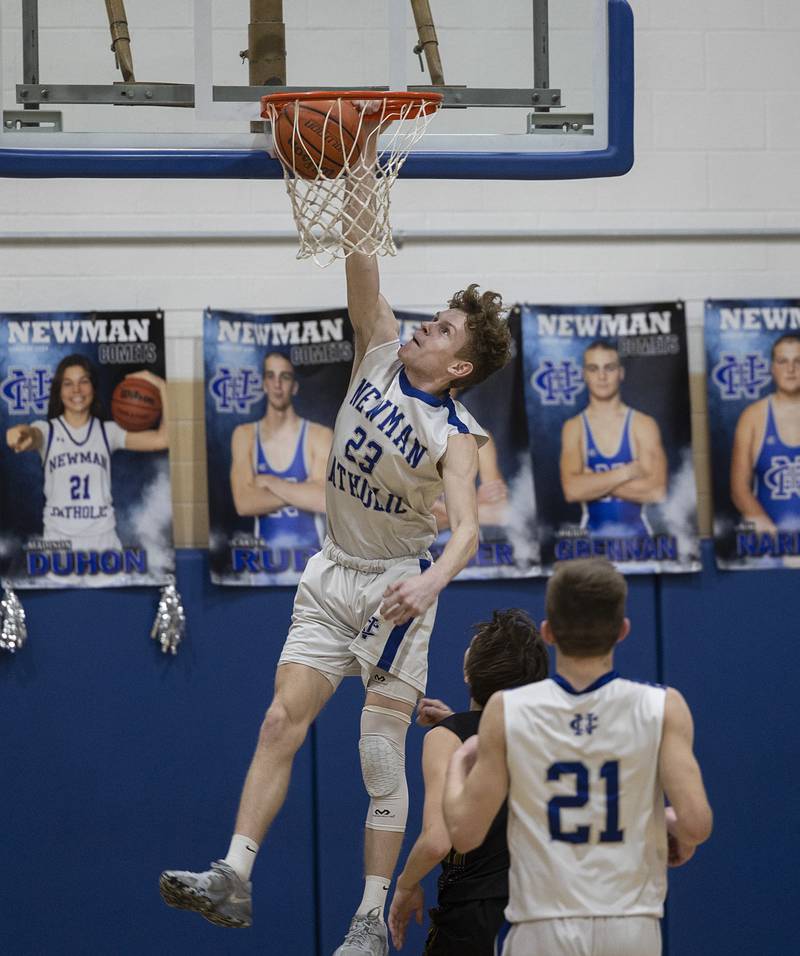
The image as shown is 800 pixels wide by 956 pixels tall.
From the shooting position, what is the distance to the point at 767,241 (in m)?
6.24

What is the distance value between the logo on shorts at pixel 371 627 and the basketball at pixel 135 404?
7.07 feet

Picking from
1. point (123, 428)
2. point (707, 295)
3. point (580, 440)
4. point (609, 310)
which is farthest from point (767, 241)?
point (123, 428)

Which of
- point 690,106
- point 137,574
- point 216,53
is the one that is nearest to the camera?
point 216,53

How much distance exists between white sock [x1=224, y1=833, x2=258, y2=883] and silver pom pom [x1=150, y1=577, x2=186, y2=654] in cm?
211

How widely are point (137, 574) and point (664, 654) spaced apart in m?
2.28

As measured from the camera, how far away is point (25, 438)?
5.77 m

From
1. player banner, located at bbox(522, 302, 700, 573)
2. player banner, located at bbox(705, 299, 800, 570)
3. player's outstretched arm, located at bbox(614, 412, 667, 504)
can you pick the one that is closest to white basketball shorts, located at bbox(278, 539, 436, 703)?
player banner, located at bbox(522, 302, 700, 573)

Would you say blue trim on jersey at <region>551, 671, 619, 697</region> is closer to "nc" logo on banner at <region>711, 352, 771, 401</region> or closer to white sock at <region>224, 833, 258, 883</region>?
white sock at <region>224, 833, 258, 883</region>

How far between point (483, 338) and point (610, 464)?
2073 mm

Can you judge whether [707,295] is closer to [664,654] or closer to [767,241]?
[767,241]

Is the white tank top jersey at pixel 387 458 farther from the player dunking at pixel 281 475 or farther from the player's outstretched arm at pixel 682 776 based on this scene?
the player dunking at pixel 281 475

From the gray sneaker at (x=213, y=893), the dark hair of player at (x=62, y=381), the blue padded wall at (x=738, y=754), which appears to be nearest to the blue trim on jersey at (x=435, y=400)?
the gray sneaker at (x=213, y=893)

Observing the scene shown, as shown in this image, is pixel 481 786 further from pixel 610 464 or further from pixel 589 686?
pixel 610 464

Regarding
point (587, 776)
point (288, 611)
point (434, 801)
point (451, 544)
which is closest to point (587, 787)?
point (587, 776)
